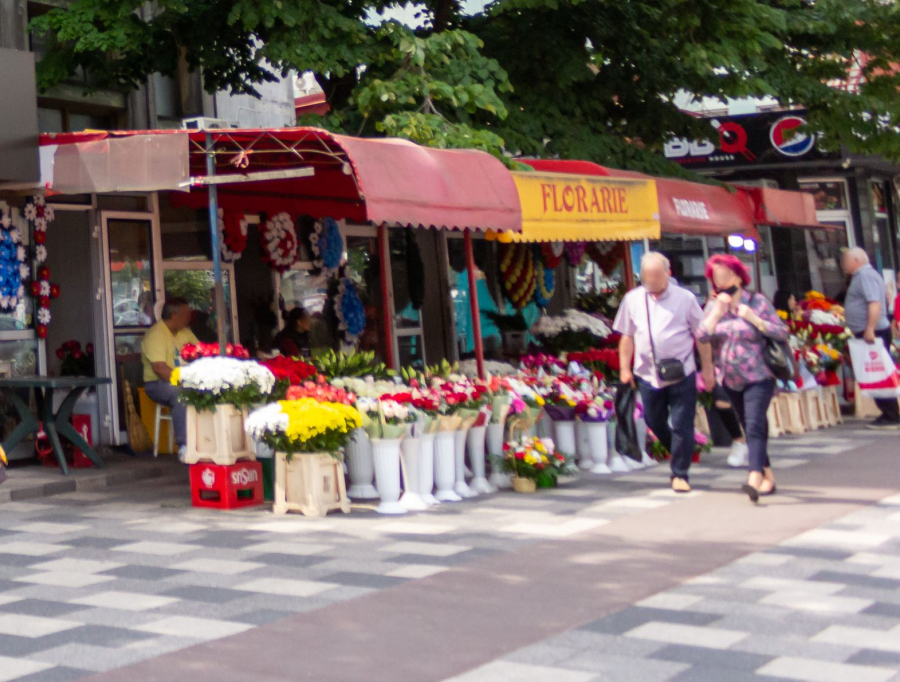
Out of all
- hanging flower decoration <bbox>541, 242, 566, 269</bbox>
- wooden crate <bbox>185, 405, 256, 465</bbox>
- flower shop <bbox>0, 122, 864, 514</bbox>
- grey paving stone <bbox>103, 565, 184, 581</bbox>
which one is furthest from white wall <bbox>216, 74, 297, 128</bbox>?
grey paving stone <bbox>103, 565, 184, 581</bbox>

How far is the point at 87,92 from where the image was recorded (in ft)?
44.7

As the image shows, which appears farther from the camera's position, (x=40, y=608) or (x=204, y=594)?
(x=204, y=594)

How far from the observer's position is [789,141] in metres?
22.8

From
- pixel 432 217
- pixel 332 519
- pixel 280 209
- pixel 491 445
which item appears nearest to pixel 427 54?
pixel 280 209

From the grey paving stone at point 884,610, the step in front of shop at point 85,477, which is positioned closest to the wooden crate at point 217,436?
the step in front of shop at point 85,477

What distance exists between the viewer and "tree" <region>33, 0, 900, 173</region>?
1229 cm

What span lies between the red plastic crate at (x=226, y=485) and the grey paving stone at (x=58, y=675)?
4126 millimetres

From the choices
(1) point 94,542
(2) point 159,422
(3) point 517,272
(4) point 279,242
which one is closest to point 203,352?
(1) point 94,542

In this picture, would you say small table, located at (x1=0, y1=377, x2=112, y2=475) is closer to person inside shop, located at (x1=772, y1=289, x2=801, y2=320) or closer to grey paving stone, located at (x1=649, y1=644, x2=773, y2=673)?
grey paving stone, located at (x1=649, y1=644, x2=773, y2=673)

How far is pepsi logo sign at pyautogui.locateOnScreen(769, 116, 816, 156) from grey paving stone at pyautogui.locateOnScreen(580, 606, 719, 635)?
18561mm

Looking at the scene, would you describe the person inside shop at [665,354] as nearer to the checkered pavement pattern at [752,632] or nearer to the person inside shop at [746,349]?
the person inside shop at [746,349]

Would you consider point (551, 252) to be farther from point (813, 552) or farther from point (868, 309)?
point (813, 552)

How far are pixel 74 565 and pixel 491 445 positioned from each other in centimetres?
392

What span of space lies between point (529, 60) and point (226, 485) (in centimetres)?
822
